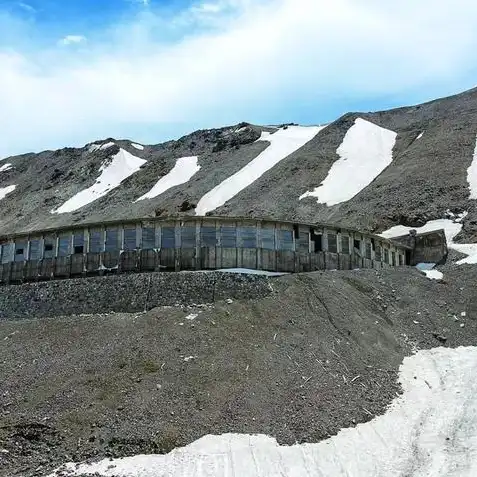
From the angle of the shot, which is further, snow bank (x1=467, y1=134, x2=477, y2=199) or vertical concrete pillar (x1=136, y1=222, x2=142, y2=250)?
snow bank (x1=467, y1=134, x2=477, y2=199)

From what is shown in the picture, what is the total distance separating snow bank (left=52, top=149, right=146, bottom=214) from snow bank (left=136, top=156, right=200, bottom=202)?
307 inches

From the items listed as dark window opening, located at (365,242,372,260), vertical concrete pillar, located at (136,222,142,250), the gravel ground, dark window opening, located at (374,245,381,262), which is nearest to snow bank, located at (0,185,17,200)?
vertical concrete pillar, located at (136,222,142,250)

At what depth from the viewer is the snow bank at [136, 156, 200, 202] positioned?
240 feet

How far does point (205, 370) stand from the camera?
61.6 ft

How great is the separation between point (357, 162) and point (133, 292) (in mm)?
47764

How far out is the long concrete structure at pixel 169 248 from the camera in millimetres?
27328

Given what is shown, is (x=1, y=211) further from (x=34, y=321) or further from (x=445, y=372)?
(x=445, y=372)

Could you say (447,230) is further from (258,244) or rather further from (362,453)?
(362,453)

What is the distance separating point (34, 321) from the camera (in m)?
23.0

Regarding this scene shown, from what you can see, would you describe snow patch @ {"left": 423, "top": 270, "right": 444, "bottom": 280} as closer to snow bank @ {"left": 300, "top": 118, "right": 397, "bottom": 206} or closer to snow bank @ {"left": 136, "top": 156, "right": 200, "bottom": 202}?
snow bank @ {"left": 300, "top": 118, "right": 397, "bottom": 206}

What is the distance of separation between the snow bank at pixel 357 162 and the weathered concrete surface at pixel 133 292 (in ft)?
112

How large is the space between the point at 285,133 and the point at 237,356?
232ft

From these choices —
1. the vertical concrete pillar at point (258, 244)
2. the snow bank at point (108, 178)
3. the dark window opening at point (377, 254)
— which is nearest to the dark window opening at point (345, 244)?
the dark window opening at point (377, 254)

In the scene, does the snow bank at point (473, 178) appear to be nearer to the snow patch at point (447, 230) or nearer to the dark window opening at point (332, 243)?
the snow patch at point (447, 230)
